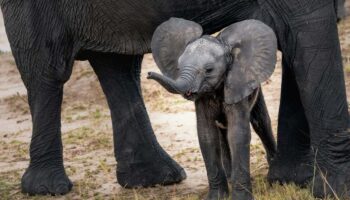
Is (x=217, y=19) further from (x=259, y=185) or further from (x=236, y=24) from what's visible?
(x=259, y=185)

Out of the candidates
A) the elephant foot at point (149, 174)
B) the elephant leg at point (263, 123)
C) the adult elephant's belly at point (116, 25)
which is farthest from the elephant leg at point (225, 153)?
the adult elephant's belly at point (116, 25)

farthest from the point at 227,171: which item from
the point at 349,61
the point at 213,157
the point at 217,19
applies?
the point at 349,61

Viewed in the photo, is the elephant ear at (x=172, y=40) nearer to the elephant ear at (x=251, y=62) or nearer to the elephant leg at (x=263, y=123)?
the elephant ear at (x=251, y=62)

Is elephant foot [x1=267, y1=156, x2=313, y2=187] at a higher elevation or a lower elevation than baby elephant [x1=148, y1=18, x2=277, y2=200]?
lower

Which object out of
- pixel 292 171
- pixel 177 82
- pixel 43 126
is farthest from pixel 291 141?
pixel 43 126

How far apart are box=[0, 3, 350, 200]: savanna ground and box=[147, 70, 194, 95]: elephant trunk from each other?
0.79 metres

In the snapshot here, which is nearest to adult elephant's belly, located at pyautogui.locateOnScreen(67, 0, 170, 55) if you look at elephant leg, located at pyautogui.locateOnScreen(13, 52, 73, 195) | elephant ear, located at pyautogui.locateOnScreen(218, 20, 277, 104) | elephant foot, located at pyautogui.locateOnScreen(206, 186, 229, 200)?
elephant leg, located at pyautogui.locateOnScreen(13, 52, 73, 195)

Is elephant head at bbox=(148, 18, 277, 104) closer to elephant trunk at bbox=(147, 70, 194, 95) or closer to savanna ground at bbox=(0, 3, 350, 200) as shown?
elephant trunk at bbox=(147, 70, 194, 95)

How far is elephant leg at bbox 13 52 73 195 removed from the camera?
18.7 feet

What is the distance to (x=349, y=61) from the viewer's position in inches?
349

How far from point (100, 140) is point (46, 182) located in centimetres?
157

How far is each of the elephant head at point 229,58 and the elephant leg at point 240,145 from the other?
0.25 ft

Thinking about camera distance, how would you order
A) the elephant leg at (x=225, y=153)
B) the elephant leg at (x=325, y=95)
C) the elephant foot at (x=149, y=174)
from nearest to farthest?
the elephant leg at (x=325, y=95)
the elephant leg at (x=225, y=153)
the elephant foot at (x=149, y=174)

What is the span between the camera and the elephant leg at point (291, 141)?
510 cm
